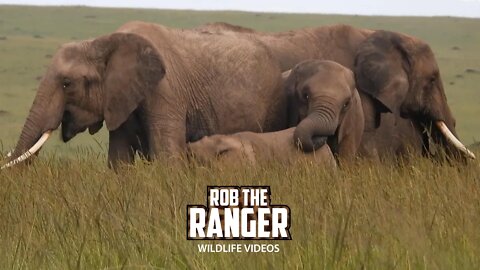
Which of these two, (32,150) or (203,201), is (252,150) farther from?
(203,201)

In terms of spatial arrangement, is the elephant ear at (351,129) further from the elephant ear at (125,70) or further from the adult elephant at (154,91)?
the elephant ear at (125,70)

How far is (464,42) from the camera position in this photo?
51.2 meters

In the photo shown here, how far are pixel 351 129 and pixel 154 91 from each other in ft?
5.70

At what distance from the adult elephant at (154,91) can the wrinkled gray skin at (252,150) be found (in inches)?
20.7

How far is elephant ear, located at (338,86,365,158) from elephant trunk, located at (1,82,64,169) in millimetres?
2430

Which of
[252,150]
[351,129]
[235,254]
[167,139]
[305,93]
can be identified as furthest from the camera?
[351,129]

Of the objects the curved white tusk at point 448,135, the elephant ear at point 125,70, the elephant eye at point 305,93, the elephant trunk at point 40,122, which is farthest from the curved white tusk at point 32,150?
the curved white tusk at point 448,135

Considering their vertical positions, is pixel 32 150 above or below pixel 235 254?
below

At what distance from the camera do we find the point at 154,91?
10.7m

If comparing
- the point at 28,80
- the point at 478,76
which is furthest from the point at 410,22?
the point at 28,80

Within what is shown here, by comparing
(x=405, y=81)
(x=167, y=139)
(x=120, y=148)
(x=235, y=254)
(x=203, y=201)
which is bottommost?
(x=120, y=148)

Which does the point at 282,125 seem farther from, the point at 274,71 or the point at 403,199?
the point at 403,199

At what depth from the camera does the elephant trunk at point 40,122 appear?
32.7 ft

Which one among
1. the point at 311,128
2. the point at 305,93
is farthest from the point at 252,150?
the point at 305,93
